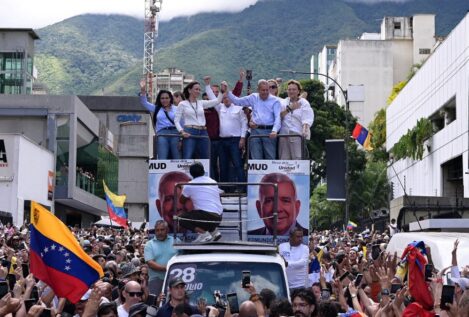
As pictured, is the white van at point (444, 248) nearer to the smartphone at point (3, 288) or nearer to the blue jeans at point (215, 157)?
the blue jeans at point (215, 157)

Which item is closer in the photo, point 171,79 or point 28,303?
point 28,303

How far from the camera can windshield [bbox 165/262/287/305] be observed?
10750 mm

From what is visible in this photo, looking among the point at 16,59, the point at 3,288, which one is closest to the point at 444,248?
the point at 3,288

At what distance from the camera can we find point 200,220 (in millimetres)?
12633

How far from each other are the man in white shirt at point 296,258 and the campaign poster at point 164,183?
152cm

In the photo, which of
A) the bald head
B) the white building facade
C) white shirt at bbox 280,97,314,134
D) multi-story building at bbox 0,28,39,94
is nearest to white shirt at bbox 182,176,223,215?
white shirt at bbox 280,97,314,134

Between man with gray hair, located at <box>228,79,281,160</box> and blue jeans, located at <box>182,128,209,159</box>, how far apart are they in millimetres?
614

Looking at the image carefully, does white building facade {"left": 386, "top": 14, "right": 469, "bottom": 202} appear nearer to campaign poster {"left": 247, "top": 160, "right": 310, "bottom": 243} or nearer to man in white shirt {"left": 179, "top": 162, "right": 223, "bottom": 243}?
campaign poster {"left": 247, "top": 160, "right": 310, "bottom": 243}

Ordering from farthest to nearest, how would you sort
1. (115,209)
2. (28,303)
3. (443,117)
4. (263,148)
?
(443,117) < (115,209) < (263,148) < (28,303)

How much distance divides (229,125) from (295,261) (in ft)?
9.00

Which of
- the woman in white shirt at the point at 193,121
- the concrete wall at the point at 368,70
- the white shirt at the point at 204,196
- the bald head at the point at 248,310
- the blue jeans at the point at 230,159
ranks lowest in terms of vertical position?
the bald head at the point at 248,310

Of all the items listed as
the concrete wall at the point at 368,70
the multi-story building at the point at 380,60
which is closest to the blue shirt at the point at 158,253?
the multi-story building at the point at 380,60

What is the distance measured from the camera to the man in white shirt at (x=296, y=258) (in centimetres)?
1292

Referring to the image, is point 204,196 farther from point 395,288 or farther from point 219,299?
point 395,288
